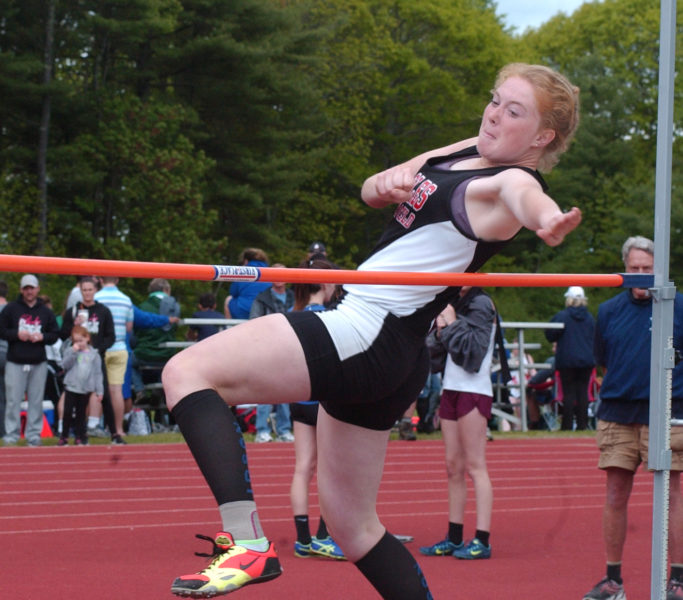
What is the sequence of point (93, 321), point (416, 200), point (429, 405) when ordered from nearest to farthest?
point (416, 200) < point (93, 321) < point (429, 405)

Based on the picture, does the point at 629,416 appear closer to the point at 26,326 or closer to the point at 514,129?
the point at 514,129

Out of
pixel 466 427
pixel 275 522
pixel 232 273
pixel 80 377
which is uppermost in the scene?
pixel 232 273

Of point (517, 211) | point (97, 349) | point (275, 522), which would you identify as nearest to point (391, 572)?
point (517, 211)

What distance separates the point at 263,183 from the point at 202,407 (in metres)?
26.4

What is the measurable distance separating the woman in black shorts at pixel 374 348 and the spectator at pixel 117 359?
8.08 m

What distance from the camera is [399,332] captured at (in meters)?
3.28

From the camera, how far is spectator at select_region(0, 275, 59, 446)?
1093 centimetres

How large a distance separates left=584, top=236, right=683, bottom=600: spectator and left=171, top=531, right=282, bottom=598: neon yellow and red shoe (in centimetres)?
324

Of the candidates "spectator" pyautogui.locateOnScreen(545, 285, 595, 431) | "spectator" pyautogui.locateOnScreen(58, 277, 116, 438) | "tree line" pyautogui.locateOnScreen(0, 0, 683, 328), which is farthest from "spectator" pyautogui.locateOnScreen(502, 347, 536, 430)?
"tree line" pyautogui.locateOnScreen(0, 0, 683, 328)

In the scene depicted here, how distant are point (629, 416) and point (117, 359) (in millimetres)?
6893

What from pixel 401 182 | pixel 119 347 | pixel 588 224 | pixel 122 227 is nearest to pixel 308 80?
pixel 122 227

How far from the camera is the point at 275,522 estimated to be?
26.4 feet

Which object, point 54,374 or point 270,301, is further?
point 54,374

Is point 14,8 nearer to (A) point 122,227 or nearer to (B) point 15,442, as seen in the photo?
(A) point 122,227
